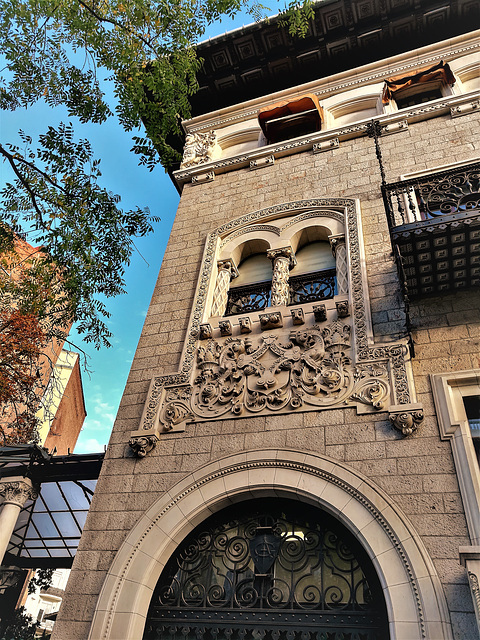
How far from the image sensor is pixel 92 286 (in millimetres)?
9508

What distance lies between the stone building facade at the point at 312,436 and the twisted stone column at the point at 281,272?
0.04m

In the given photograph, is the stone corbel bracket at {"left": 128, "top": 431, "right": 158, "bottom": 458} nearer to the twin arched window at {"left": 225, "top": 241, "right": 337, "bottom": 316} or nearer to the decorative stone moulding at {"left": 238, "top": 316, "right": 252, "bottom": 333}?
the decorative stone moulding at {"left": 238, "top": 316, "right": 252, "bottom": 333}

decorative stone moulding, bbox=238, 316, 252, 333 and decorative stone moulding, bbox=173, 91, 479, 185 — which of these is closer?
decorative stone moulding, bbox=238, 316, 252, 333

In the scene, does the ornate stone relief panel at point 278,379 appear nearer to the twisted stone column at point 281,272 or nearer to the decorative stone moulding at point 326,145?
the twisted stone column at point 281,272

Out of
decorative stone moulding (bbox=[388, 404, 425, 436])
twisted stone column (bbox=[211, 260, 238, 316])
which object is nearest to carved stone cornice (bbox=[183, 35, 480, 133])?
twisted stone column (bbox=[211, 260, 238, 316])

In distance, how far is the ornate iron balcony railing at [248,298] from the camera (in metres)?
8.66

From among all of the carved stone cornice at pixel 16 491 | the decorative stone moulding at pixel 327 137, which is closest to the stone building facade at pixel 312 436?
the decorative stone moulding at pixel 327 137

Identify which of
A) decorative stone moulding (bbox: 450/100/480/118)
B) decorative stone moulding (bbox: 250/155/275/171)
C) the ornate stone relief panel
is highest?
decorative stone moulding (bbox: 250/155/275/171)

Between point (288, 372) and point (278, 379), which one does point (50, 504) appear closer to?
point (278, 379)

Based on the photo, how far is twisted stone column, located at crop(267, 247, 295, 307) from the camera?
8276 mm

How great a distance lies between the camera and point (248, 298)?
8.91 meters

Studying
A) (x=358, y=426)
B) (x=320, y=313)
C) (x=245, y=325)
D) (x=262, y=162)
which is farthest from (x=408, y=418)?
(x=262, y=162)

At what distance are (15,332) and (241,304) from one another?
32.4ft

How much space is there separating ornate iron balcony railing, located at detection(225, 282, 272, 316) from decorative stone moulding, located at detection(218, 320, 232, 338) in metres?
0.63
